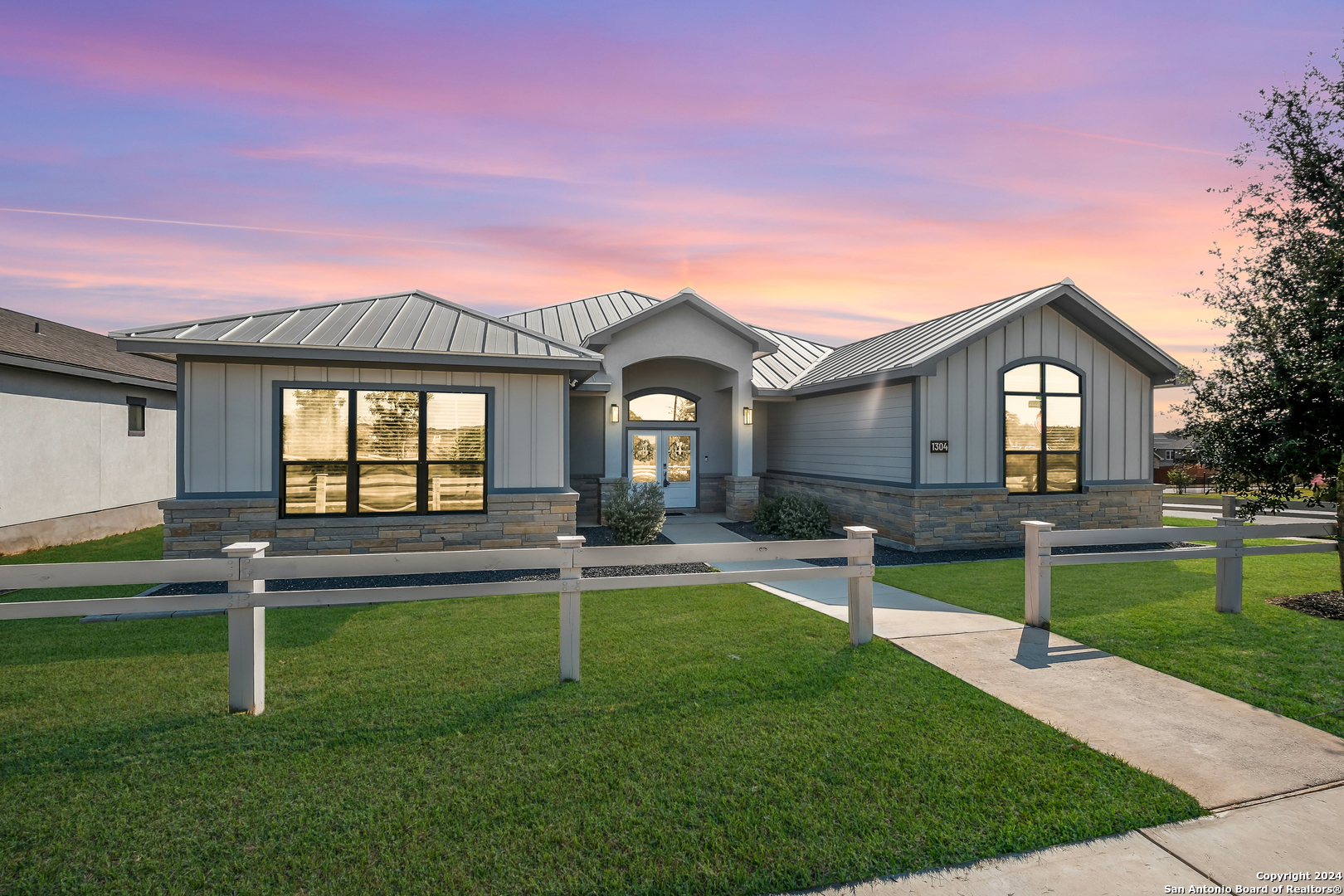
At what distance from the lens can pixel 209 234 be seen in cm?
1198

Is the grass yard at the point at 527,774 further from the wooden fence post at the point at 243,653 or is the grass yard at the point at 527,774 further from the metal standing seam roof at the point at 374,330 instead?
the metal standing seam roof at the point at 374,330

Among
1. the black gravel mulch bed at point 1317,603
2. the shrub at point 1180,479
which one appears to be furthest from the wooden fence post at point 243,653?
the shrub at point 1180,479

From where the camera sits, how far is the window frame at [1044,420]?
43.7 feet

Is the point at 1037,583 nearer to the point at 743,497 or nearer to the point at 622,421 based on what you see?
the point at 743,497

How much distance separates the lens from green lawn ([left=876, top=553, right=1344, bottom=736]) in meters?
5.23

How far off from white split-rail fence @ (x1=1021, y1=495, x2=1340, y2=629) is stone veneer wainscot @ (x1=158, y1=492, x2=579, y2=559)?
7.12 metres

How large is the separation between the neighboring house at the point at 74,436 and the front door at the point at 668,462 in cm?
1218

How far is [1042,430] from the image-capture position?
1362 centimetres

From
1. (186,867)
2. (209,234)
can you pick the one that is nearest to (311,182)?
(209,234)

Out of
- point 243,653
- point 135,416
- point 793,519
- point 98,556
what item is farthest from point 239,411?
point 793,519

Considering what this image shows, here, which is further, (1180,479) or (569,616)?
(1180,479)

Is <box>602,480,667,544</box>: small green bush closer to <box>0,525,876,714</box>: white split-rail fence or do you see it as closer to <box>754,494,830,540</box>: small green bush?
<box>754,494,830,540</box>: small green bush

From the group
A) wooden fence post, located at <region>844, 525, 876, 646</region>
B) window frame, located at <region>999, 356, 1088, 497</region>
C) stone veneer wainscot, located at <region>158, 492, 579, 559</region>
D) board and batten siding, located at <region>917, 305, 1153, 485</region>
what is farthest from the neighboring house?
window frame, located at <region>999, 356, 1088, 497</region>

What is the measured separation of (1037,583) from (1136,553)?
1062 mm
